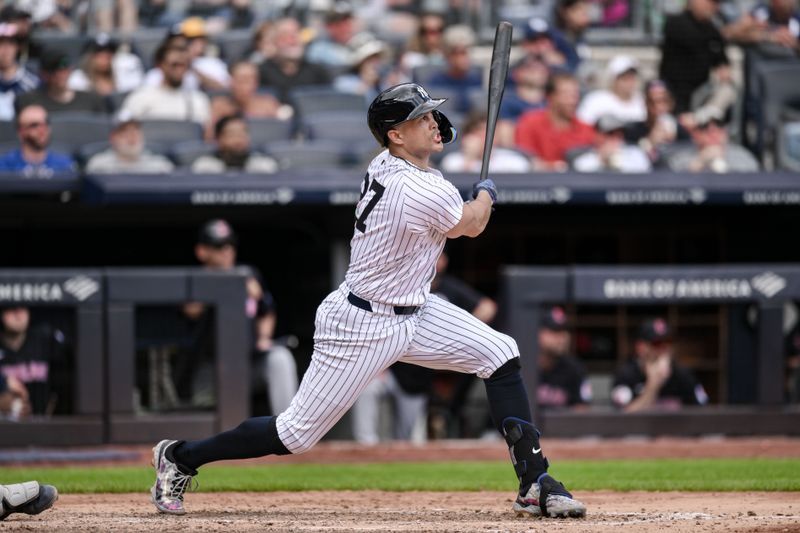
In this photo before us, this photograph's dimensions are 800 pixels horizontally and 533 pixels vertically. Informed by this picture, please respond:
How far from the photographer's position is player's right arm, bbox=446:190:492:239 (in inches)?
177

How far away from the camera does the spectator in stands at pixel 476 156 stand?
8.93 m

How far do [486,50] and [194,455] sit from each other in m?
7.55

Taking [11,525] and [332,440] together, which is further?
[332,440]

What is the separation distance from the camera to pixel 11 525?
14.7 ft

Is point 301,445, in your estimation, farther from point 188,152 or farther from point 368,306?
point 188,152

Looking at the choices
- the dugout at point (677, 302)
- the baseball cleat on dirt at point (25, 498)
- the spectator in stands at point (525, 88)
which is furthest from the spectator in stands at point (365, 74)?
the baseball cleat on dirt at point (25, 498)

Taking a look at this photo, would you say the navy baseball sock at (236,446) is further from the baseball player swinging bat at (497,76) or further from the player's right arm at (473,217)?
the baseball player swinging bat at (497,76)

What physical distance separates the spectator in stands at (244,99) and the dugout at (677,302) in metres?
2.59

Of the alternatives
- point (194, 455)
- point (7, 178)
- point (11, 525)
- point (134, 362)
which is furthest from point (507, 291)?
point (11, 525)

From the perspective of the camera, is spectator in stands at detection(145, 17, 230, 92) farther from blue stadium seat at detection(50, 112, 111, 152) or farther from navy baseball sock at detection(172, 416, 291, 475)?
navy baseball sock at detection(172, 416, 291, 475)

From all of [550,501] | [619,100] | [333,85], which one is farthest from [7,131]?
[550,501]

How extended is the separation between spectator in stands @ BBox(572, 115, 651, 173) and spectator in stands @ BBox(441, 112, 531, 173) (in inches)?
17.2

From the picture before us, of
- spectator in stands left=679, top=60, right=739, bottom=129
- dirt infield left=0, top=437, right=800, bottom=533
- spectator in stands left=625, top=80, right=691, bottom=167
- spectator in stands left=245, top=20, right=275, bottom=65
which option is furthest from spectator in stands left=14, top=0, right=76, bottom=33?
dirt infield left=0, top=437, right=800, bottom=533

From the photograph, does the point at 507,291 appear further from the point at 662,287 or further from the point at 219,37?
the point at 219,37
